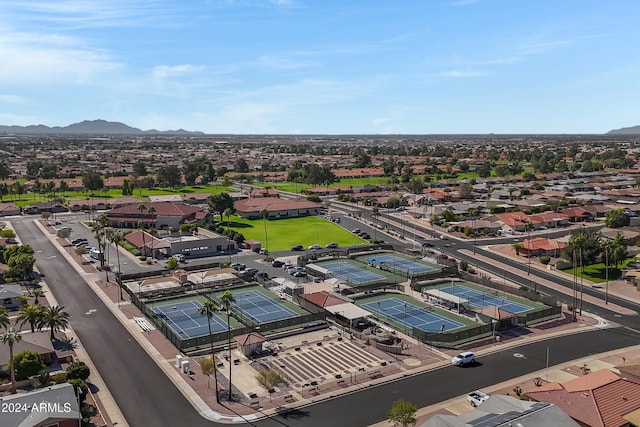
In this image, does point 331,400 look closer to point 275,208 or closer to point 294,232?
point 294,232

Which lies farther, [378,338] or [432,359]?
[378,338]

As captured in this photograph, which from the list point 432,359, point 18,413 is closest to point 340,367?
point 432,359

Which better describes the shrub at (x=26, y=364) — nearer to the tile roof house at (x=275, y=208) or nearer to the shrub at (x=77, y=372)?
the shrub at (x=77, y=372)

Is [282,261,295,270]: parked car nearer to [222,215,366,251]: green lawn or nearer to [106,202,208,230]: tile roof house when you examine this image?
[222,215,366,251]: green lawn

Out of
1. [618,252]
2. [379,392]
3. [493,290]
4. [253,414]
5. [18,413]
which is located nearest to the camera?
[18,413]

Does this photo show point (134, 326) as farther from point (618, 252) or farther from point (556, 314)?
point (618, 252)

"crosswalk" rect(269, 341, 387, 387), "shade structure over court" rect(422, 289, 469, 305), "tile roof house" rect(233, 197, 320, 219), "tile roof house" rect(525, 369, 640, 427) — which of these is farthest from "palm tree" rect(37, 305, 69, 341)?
"tile roof house" rect(233, 197, 320, 219)
